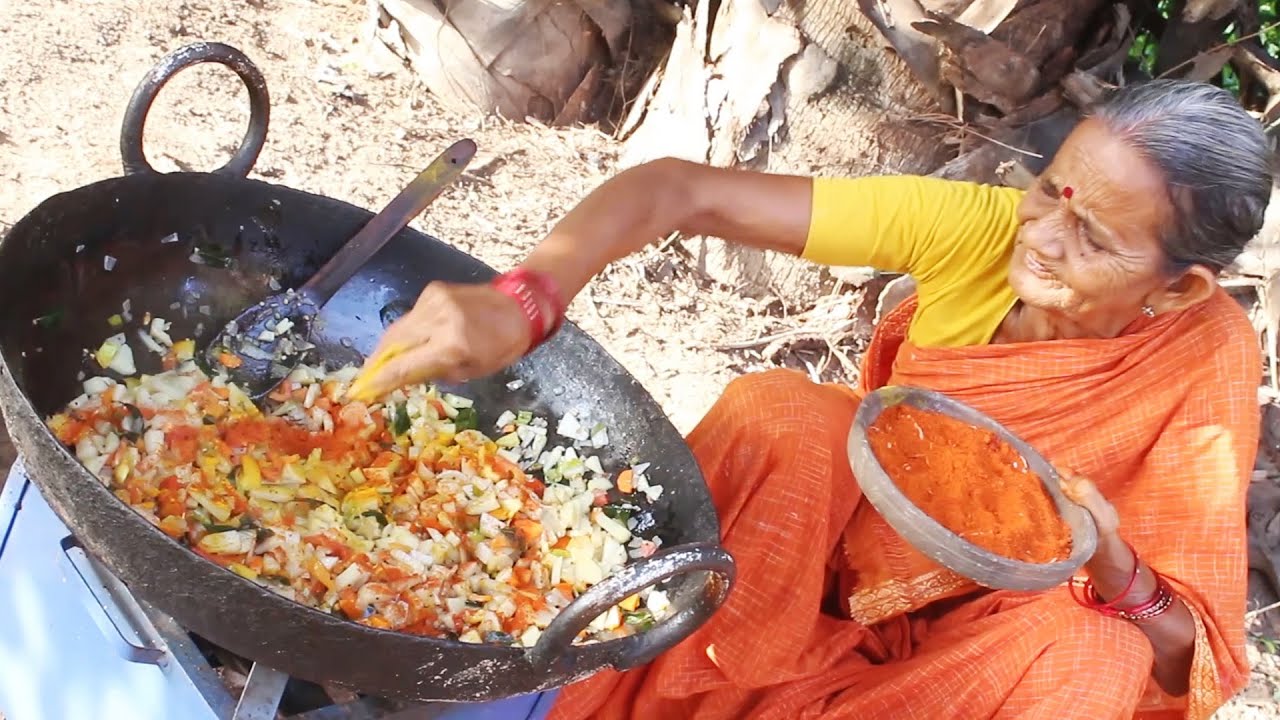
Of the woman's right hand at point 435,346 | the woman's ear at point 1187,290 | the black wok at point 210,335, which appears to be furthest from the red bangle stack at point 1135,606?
the woman's right hand at point 435,346

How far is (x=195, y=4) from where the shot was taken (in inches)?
145

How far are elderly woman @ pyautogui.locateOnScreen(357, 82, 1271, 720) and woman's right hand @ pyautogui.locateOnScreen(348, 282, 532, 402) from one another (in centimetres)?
35

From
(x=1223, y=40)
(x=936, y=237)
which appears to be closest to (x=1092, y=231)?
(x=936, y=237)

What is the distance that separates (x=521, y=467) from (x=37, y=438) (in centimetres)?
80

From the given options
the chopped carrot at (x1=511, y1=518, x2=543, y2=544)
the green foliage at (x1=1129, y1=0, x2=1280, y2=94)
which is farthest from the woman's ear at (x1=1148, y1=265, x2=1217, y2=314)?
the green foliage at (x1=1129, y1=0, x2=1280, y2=94)

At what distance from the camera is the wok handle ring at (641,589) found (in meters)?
1.28

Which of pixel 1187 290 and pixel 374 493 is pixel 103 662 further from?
pixel 1187 290

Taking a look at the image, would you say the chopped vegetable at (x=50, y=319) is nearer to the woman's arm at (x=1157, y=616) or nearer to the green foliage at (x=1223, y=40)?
the woman's arm at (x=1157, y=616)

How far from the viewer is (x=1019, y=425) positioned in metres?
2.07

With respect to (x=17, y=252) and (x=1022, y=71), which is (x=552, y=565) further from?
(x=1022, y=71)

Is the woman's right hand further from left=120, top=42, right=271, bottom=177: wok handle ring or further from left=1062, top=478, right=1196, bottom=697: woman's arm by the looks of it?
left=1062, top=478, right=1196, bottom=697: woman's arm

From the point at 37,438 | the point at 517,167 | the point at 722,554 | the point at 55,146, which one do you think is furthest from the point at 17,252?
the point at 517,167

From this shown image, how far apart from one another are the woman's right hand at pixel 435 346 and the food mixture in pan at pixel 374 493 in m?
0.30

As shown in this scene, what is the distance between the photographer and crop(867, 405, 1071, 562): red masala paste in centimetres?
178
